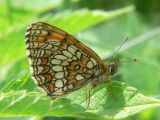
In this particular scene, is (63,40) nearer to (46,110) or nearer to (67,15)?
(46,110)

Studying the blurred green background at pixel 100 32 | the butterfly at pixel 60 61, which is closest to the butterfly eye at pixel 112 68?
the butterfly at pixel 60 61

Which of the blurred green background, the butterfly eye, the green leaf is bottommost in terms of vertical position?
the green leaf

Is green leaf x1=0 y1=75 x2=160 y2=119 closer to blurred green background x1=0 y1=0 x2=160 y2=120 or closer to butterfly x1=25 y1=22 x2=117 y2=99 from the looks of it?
butterfly x1=25 y1=22 x2=117 y2=99

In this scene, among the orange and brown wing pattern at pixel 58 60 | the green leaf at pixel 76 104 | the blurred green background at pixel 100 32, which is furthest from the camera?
the blurred green background at pixel 100 32

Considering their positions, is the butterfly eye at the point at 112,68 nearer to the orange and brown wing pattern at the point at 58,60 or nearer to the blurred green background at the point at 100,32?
the orange and brown wing pattern at the point at 58,60

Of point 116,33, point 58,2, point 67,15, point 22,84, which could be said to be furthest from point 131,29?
point 22,84

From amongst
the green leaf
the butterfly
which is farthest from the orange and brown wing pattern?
the green leaf

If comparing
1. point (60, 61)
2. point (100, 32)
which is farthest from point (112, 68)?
point (100, 32)
